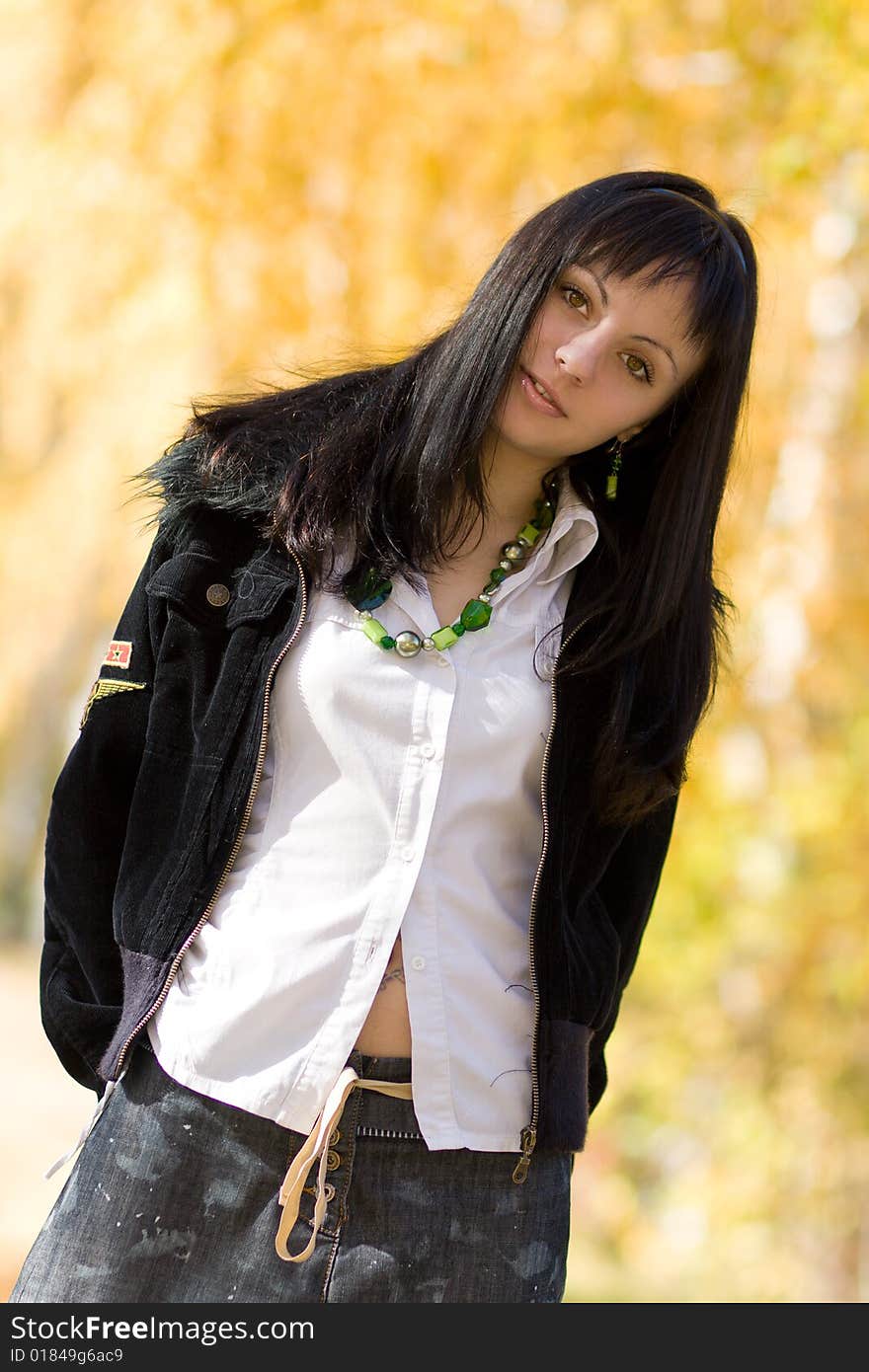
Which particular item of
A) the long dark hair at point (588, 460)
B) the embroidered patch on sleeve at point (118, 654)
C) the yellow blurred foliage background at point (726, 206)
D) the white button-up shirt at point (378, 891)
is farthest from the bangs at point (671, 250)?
the yellow blurred foliage background at point (726, 206)

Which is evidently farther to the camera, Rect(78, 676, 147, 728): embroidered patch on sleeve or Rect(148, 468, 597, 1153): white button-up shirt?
Rect(78, 676, 147, 728): embroidered patch on sleeve

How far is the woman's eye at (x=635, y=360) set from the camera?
1916mm

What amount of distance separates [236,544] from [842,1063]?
3.61 m

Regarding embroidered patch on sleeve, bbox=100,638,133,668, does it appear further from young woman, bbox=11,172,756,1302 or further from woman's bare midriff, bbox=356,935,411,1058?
woman's bare midriff, bbox=356,935,411,1058

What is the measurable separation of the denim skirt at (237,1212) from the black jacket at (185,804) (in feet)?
0.33

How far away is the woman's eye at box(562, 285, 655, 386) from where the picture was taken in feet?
6.29

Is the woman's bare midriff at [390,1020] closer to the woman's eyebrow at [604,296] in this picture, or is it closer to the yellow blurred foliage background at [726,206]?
the woman's eyebrow at [604,296]

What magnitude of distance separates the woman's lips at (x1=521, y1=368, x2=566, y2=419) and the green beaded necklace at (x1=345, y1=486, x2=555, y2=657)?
0.61 ft


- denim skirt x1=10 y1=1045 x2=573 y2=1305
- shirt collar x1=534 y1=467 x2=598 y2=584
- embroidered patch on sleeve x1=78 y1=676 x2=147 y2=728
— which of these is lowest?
denim skirt x1=10 y1=1045 x2=573 y2=1305

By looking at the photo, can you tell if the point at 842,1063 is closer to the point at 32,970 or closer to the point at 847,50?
the point at 847,50

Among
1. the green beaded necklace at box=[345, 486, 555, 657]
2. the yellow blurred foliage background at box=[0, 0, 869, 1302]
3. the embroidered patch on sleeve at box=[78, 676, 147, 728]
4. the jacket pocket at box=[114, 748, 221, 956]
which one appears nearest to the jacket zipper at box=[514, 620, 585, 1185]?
→ the green beaded necklace at box=[345, 486, 555, 657]

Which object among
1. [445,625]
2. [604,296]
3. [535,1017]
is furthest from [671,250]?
[535,1017]

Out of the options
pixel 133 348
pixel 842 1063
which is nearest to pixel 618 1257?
pixel 842 1063

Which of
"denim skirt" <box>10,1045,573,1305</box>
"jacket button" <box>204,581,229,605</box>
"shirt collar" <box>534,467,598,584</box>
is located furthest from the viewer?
"shirt collar" <box>534,467,598,584</box>
